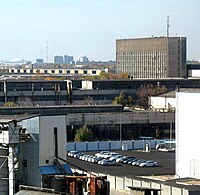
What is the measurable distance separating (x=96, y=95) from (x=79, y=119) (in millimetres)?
16622

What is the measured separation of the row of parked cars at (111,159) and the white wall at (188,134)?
9.97 ft

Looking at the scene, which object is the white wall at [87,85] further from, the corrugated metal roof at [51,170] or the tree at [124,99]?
the corrugated metal roof at [51,170]

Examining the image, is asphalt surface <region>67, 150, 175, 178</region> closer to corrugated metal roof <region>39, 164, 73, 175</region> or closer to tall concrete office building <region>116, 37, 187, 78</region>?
corrugated metal roof <region>39, 164, 73, 175</region>

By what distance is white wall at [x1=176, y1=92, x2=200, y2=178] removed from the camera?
27.0 m

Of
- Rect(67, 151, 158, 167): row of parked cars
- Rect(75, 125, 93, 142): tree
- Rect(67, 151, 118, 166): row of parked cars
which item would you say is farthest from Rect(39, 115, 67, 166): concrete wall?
Rect(75, 125, 93, 142): tree

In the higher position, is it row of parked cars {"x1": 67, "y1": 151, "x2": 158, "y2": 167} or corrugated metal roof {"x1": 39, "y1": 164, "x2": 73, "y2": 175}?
corrugated metal roof {"x1": 39, "y1": 164, "x2": 73, "y2": 175}

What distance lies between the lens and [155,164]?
101ft

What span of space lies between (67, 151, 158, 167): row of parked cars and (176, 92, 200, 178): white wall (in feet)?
9.97

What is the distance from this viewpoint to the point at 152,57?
9350cm

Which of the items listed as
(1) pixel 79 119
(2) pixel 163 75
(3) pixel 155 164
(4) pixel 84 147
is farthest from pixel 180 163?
(2) pixel 163 75

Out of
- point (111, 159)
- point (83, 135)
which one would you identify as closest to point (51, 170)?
point (111, 159)

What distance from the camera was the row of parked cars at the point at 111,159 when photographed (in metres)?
30.9

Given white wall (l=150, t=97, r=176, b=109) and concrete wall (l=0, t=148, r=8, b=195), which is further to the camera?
white wall (l=150, t=97, r=176, b=109)

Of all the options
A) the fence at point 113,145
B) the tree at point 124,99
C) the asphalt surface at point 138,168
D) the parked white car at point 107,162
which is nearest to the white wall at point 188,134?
the asphalt surface at point 138,168
